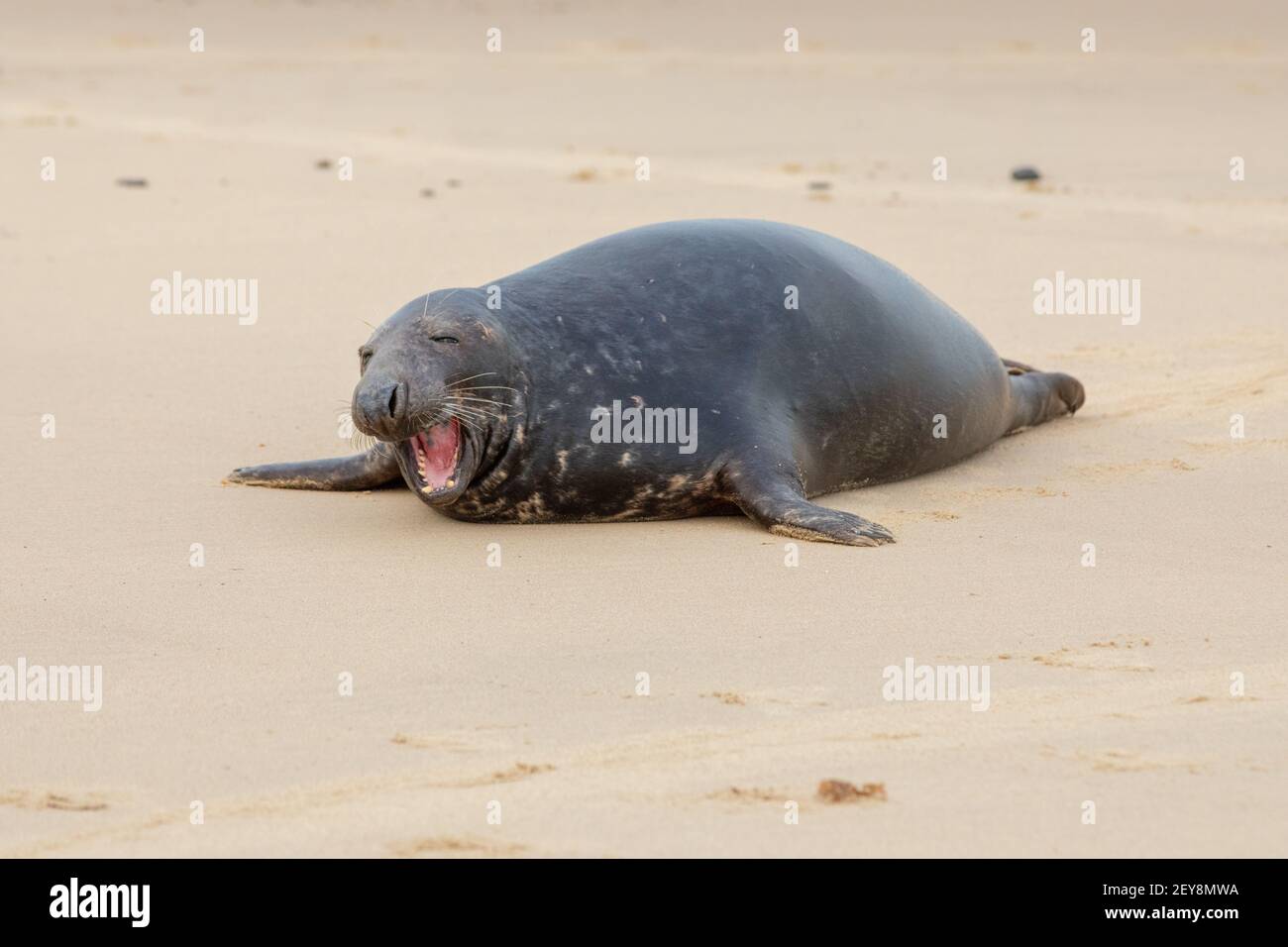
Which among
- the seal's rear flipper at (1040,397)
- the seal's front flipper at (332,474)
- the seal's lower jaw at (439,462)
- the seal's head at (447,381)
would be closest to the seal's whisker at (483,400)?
the seal's head at (447,381)

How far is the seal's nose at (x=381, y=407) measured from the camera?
5316 mm

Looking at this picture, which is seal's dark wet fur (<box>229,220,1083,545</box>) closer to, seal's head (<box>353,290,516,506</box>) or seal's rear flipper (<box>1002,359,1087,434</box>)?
seal's head (<box>353,290,516,506</box>)

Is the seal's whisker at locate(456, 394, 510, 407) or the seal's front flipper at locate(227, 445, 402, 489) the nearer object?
the seal's whisker at locate(456, 394, 510, 407)

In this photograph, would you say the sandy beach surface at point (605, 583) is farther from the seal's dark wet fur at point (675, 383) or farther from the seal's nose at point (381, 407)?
the seal's nose at point (381, 407)

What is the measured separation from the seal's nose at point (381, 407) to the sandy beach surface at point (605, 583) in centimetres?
38

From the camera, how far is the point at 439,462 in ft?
18.9

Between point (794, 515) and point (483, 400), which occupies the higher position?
point (483, 400)

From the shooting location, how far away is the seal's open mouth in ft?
18.8

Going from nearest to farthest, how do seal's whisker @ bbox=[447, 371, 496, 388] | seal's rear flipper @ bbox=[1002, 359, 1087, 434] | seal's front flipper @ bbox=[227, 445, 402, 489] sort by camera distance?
seal's whisker @ bbox=[447, 371, 496, 388] → seal's front flipper @ bbox=[227, 445, 402, 489] → seal's rear flipper @ bbox=[1002, 359, 1087, 434]

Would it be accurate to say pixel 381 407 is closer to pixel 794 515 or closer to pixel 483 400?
pixel 483 400

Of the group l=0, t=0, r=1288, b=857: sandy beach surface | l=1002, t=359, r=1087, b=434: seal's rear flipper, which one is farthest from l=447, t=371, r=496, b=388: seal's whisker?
l=1002, t=359, r=1087, b=434: seal's rear flipper

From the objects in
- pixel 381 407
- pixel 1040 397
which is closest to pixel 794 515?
pixel 381 407

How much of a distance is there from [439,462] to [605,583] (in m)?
0.90
